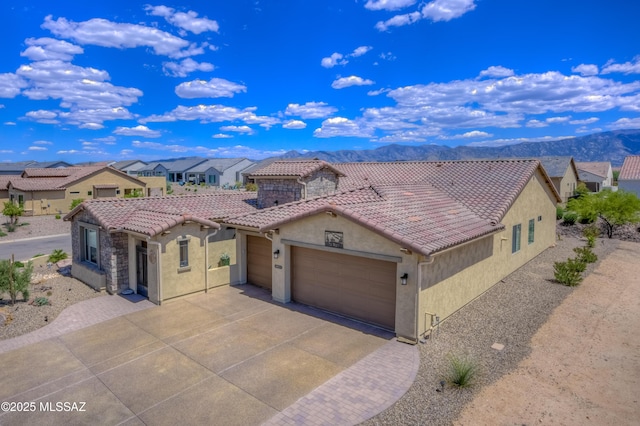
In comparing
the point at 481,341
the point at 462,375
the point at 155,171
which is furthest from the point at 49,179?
the point at 462,375

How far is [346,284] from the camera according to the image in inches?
495

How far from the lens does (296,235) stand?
13492 mm

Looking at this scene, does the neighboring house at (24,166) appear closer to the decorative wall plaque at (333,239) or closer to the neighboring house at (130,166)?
the neighboring house at (130,166)

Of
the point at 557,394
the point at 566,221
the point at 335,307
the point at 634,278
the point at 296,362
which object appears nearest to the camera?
the point at 557,394

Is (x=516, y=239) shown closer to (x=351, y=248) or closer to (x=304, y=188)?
(x=304, y=188)

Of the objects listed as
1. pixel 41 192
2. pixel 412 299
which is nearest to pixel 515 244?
pixel 412 299

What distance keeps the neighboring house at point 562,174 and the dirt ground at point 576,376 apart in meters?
35.3

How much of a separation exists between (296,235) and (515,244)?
11.3 m

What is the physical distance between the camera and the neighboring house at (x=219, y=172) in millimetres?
85562

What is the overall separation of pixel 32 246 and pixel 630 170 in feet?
185

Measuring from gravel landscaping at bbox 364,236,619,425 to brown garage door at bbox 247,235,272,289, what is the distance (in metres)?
7.15

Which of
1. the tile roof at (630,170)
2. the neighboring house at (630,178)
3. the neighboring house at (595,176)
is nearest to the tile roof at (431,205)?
the neighboring house at (630,178)

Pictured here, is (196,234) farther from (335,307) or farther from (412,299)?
(412,299)

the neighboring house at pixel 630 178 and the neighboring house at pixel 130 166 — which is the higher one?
the neighboring house at pixel 130 166
